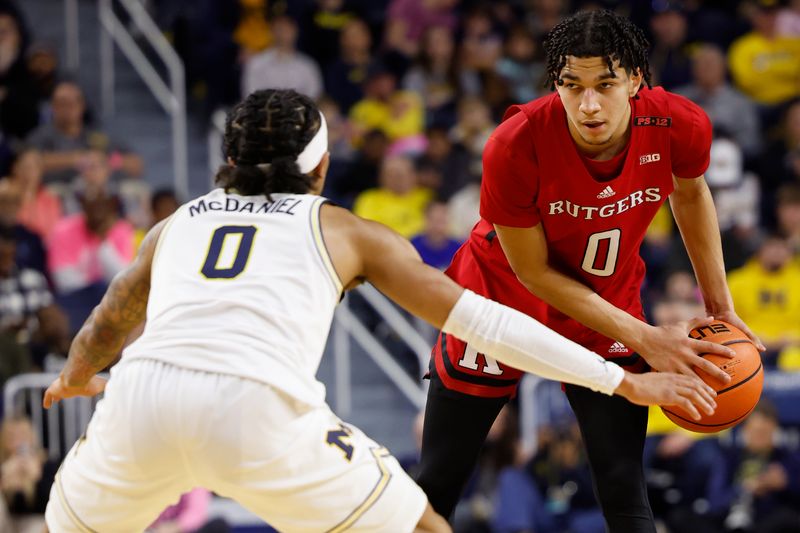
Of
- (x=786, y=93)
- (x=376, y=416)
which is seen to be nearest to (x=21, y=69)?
(x=376, y=416)

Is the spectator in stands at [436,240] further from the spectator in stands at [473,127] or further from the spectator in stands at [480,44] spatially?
the spectator in stands at [480,44]

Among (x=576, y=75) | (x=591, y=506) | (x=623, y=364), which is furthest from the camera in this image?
(x=591, y=506)

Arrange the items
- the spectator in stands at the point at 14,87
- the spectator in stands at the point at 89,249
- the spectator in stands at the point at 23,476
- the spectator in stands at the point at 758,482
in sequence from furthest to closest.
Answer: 1. the spectator in stands at the point at 14,87
2. the spectator in stands at the point at 89,249
3. the spectator in stands at the point at 758,482
4. the spectator in stands at the point at 23,476

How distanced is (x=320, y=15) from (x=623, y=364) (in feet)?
26.3

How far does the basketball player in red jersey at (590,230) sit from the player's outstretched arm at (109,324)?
4.00ft

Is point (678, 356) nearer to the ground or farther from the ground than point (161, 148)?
farther from the ground

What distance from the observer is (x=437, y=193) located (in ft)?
33.2

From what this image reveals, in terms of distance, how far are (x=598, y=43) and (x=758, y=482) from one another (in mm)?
4699

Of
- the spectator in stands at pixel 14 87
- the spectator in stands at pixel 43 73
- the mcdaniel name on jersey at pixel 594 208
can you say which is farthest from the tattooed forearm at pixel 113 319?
the spectator in stands at pixel 43 73

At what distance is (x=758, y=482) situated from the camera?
8133mm

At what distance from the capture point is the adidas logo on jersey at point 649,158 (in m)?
4.48

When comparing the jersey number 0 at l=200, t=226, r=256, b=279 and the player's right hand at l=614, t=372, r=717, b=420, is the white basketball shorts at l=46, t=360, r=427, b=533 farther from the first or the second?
the player's right hand at l=614, t=372, r=717, b=420

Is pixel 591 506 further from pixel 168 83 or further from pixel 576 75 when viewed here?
Result: pixel 168 83

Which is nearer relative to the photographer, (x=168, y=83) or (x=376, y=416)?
(x=376, y=416)
